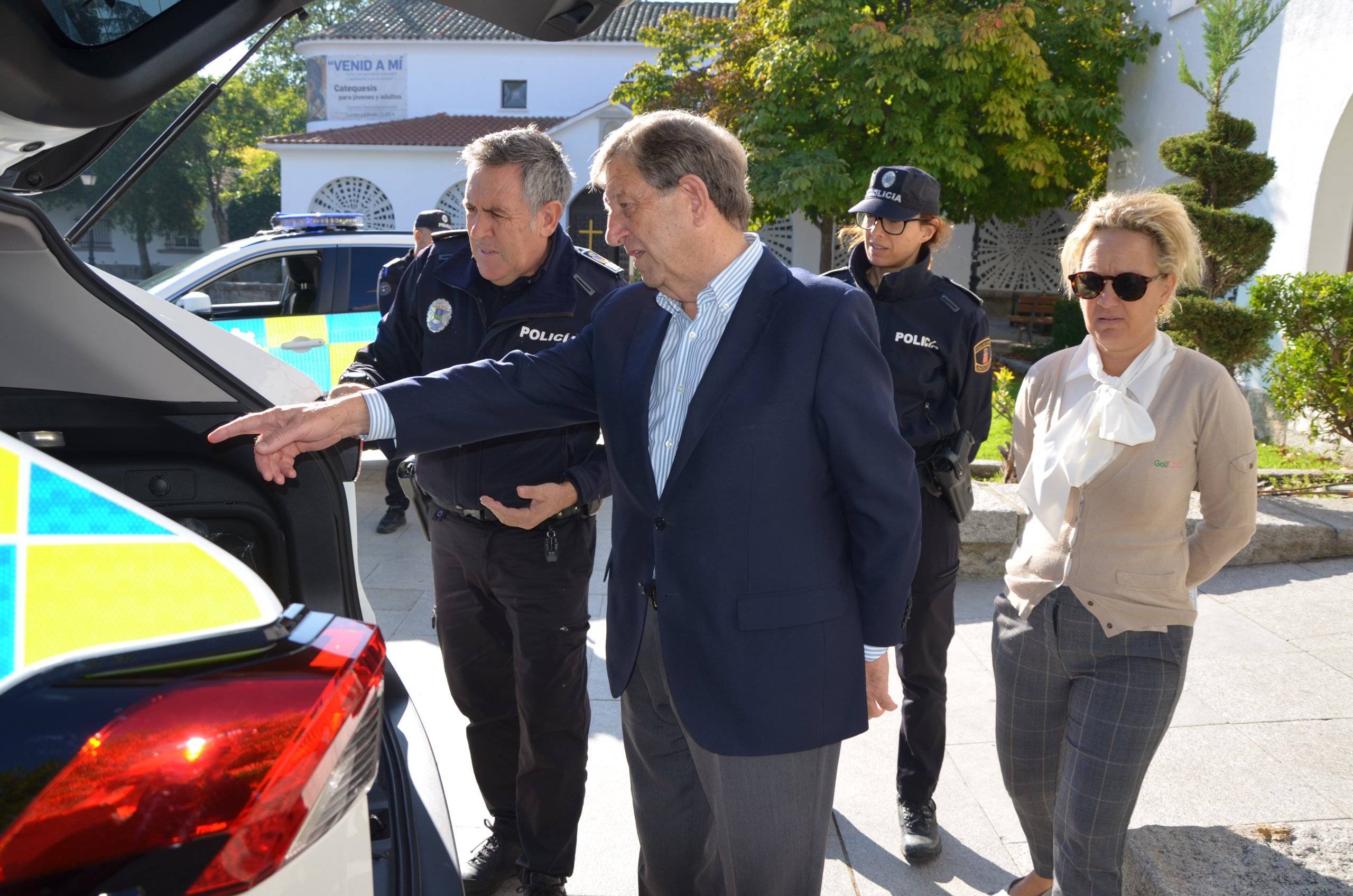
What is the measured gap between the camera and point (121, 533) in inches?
48.8

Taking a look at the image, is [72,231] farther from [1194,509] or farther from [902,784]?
[1194,509]

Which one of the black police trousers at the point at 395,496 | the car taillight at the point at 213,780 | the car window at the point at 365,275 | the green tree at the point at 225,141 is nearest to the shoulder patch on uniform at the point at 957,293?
the car taillight at the point at 213,780

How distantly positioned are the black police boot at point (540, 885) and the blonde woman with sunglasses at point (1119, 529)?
1301mm

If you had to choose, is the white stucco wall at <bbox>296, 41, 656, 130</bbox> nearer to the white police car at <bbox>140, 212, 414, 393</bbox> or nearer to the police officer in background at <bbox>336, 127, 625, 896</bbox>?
the white police car at <bbox>140, 212, 414, 393</bbox>

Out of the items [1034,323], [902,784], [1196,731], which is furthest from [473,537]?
[1034,323]

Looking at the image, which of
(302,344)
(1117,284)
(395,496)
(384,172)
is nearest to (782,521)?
(1117,284)

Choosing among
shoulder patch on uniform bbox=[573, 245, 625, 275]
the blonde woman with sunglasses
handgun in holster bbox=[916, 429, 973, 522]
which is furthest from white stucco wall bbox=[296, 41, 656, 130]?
the blonde woman with sunglasses

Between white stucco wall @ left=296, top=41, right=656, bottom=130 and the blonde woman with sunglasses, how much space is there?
29.8 meters

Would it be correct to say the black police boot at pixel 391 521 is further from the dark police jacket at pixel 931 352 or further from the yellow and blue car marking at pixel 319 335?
the dark police jacket at pixel 931 352

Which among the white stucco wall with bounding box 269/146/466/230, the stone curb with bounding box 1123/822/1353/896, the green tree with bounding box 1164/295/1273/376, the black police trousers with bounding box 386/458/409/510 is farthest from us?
the white stucco wall with bounding box 269/146/466/230

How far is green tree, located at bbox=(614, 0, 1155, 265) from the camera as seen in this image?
49.2 feet

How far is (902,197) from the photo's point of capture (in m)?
3.42

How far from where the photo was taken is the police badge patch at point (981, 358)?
137 inches

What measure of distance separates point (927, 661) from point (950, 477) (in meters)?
0.59
